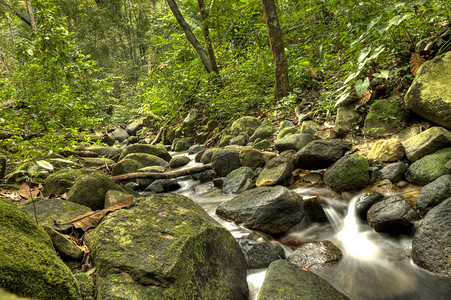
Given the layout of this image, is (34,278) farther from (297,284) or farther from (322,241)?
(322,241)

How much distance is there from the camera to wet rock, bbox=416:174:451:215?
250 cm

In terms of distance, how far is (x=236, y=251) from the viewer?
2285 mm

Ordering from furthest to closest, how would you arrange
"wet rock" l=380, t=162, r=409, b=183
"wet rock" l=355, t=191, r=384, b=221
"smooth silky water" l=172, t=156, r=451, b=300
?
"wet rock" l=380, t=162, r=409, b=183 → "wet rock" l=355, t=191, r=384, b=221 → "smooth silky water" l=172, t=156, r=451, b=300

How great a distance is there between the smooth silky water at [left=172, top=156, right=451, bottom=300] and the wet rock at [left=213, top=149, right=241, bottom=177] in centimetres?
184

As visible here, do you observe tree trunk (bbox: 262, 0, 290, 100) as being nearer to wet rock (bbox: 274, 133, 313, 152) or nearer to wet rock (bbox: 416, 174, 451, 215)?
wet rock (bbox: 274, 133, 313, 152)

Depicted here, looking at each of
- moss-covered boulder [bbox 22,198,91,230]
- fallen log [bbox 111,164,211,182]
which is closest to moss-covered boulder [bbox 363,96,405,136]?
fallen log [bbox 111,164,211,182]

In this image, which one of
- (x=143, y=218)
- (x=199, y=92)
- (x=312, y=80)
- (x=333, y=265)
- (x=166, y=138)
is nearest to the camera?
(x=143, y=218)

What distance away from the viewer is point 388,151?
3.59 meters

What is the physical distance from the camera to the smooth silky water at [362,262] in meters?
2.23

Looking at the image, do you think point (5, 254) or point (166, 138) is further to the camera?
point (166, 138)

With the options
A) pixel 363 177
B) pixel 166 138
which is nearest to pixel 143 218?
pixel 363 177

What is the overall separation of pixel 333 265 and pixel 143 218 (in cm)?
200

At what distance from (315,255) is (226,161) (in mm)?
2932

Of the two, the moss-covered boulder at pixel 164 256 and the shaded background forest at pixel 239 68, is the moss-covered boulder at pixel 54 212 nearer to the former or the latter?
the moss-covered boulder at pixel 164 256
